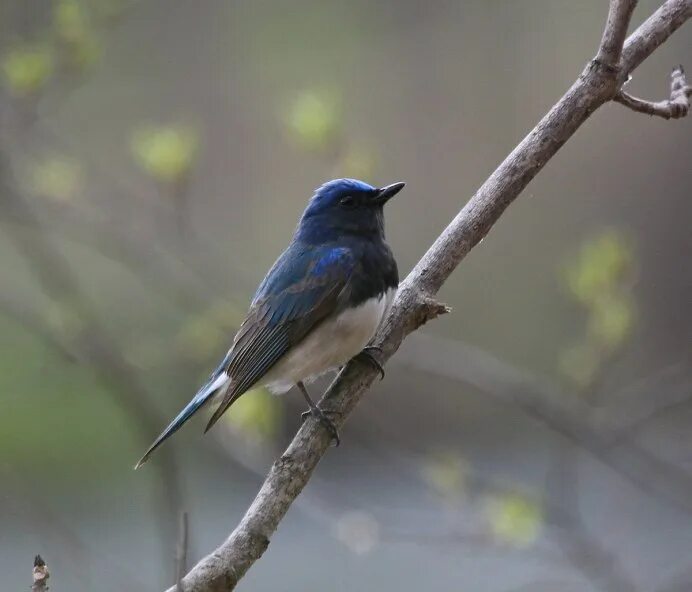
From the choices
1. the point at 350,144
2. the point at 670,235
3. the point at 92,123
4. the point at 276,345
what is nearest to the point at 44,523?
the point at 276,345

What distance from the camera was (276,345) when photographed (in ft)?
9.84

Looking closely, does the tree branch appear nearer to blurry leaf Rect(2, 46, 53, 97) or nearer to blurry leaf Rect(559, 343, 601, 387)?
blurry leaf Rect(559, 343, 601, 387)

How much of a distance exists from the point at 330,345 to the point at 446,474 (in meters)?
0.98

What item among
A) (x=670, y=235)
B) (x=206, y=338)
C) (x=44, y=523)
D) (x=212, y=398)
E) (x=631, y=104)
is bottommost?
(x=44, y=523)

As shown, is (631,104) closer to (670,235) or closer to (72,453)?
(670,235)

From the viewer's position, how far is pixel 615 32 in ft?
7.76

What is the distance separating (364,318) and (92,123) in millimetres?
4071

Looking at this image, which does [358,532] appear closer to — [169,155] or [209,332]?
[209,332]

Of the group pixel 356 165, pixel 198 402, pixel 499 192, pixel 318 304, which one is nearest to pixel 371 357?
pixel 318 304

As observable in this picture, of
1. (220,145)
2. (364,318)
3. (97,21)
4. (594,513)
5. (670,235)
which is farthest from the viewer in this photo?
(220,145)

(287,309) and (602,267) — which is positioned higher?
(602,267)

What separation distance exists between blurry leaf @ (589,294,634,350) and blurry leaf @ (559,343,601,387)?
88 millimetres

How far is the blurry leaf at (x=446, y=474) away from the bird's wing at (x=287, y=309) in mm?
895

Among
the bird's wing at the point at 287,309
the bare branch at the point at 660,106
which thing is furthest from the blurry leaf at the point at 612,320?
the bare branch at the point at 660,106
